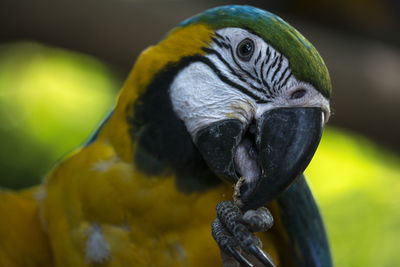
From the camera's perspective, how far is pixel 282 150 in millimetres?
1210

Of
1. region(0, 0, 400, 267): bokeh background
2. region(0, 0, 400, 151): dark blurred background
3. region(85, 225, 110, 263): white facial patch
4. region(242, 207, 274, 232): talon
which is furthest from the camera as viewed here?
region(0, 0, 400, 151): dark blurred background

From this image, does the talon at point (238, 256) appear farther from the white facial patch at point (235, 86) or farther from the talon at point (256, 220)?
the white facial patch at point (235, 86)

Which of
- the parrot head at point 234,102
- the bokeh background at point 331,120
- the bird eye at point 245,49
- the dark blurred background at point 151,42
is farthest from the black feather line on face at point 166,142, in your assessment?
the dark blurred background at point 151,42

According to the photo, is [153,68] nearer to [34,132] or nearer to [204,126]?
[204,126]

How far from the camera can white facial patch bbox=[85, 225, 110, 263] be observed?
57.9 inches

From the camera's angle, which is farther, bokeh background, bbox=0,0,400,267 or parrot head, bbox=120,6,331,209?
bokeh background, bbox=0,0,400,267

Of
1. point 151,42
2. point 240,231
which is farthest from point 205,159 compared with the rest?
point 151,42

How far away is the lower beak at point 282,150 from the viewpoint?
120cm

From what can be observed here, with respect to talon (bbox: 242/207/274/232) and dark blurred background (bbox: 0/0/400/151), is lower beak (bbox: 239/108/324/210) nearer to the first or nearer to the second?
talon (bbox: 242/207/274/232)

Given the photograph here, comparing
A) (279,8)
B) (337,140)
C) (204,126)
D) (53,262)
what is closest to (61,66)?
(337,140)

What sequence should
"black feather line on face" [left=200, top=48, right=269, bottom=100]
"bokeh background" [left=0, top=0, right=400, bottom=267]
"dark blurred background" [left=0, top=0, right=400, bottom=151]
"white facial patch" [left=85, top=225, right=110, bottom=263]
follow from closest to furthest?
1. "black feather line on face" [left=200, top=48, right=269, bottom=100]
2. "white facial patch" [left=85, top=225, right=110, bottom=263]
3. "bokeh background" [left=0, top=0, right=400, bottom=267]
4. "dark blurred background" [left=0, top=0, right=400, bottom=151]

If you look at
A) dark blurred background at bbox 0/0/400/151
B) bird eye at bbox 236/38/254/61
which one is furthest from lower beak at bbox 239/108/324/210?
dark blurred background at bbox 0/0/400/151

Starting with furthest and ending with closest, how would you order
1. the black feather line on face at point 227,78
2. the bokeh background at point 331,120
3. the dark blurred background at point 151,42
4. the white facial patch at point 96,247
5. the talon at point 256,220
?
the dark blurred background at point 151,42 → the bokeh background at point 331,120 → the white facial patch at point 96,247 → the black feather line on face at point 227,78 → the talon at point 256,220

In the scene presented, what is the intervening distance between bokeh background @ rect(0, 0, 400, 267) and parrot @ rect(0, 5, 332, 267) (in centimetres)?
108
